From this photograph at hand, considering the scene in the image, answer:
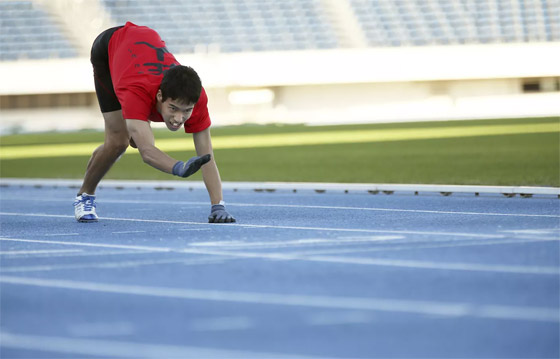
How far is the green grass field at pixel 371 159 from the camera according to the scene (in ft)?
48.2

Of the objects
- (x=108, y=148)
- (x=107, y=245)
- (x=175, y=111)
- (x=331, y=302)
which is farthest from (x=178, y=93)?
(x=331, y=302)

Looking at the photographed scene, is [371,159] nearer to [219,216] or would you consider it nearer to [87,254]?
[219,216]

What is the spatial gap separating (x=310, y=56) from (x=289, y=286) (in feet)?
159

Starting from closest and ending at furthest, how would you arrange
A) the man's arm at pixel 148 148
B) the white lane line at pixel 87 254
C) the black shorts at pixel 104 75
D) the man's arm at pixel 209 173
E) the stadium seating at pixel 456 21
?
the white lane line at pixel 87 254
the man's arm at pixel 148 148
the man's arm at pixel 209 173
the black shorts at pixel 104 75
the stadium seating at pixel 456 21

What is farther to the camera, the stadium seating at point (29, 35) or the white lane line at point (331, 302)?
the stadium seating at point (29, 35)

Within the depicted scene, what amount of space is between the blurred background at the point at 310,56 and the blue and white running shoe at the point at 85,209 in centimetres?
4129

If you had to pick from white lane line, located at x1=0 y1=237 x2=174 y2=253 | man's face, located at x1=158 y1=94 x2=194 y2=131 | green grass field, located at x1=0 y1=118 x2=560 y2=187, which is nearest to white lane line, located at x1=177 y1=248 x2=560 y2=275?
white lane line, located at x1=0 y1=237 x2=174 y2=253

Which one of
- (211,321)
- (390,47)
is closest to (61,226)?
(211,321)

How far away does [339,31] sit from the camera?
54906 millimetres

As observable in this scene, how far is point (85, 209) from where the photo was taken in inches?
335

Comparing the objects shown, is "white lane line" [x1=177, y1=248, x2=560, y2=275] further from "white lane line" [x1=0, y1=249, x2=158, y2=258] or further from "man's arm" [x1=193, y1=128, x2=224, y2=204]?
"man's arm" [x1=193, y1=128, x2=224, y2=204]

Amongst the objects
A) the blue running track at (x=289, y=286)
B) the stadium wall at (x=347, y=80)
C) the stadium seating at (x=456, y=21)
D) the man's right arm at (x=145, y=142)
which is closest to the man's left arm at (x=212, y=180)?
the blue running track at (x=289, y=286)

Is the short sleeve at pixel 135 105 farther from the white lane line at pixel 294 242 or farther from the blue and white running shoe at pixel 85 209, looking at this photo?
the blue and white running shoe at pixel 85 209

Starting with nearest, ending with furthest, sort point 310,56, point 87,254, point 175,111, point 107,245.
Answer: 1. point 87,254
2. point 107,245
3. point 175,111
4. point 310,56
